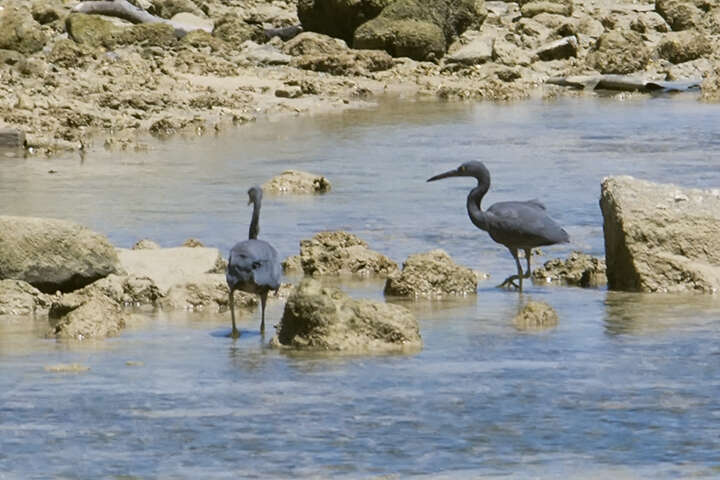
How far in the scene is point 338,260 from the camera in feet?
46.1

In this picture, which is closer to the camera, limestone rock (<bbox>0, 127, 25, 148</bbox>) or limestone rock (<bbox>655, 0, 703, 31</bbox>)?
limestone rock (<bbox>0, 127, 25, 148</bbox>)

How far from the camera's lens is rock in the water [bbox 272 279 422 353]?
1057 cm

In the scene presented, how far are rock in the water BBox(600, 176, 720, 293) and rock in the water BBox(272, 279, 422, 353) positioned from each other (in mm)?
2972

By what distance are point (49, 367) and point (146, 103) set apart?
1781cm

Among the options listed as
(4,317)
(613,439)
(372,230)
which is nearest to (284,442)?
(613,439)

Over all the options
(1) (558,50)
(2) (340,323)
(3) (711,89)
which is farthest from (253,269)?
(1) (558,50)

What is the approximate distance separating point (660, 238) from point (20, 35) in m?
22.3

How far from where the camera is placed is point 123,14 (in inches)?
1521

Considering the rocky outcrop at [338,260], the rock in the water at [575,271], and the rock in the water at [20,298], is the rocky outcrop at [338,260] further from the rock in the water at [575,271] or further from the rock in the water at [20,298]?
the rock in the water at [20,298]

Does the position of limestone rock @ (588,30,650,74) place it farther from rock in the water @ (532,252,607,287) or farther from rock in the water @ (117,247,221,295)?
rock in the water @ (117,247,221,295)

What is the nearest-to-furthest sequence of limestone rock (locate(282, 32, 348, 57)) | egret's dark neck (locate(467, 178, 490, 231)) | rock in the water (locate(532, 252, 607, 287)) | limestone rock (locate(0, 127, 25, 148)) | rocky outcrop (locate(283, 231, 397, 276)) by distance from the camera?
1. egret's dark neck (locate(467, 178, 490, 231))
2. rock in the water (locate(532, 252, 607, 287))
3. rocky outcrop (locate(283, 231, 397, 276))
4. limestone rock (locate(0, 127, 25, 148))
5. limestone rock (locate(282, 32, 348, 57))

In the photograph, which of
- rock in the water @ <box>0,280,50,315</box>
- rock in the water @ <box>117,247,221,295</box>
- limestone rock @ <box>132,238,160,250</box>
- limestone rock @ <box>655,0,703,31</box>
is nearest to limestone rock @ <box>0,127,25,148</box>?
limestone rock @ <box>132,238,160,250</box>

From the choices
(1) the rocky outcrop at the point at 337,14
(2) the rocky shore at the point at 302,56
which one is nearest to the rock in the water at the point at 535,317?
(2) the rocky shore at the point at 302,56

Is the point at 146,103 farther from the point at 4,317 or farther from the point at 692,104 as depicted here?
the point at 4,317
